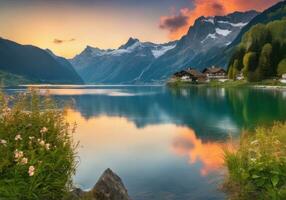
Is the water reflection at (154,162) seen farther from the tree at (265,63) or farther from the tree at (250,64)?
the tree at (250,64)

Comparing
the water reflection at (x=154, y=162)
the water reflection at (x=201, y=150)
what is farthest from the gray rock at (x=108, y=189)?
the water reflection at (x=201, y=150)

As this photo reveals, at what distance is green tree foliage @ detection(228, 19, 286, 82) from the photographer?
16300 cm

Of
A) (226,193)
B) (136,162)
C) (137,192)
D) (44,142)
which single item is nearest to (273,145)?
(226,193)

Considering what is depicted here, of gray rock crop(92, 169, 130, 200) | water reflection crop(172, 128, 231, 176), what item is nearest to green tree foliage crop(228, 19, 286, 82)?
water reflection crop(172, 128, 231, 176)

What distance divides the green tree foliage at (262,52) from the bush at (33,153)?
157 m

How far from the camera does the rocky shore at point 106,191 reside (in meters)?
14.4

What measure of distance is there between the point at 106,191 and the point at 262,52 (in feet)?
522

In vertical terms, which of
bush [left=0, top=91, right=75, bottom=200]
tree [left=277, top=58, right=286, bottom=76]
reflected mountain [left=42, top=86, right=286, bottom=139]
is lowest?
reflected mountain [left=42, top=86, right=286, bottom=139]

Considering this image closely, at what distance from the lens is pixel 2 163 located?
11.1m

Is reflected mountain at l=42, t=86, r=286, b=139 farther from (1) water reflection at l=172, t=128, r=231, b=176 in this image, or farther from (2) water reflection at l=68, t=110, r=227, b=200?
(2) water reflection at l=68, t=110, r=227, b=200

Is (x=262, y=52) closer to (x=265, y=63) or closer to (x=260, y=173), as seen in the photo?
(x=265, y=63)

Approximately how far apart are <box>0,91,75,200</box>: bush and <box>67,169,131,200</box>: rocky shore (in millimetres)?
1665

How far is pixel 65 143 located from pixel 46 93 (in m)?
2.46

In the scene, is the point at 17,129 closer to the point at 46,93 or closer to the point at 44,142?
the point at 44,142
